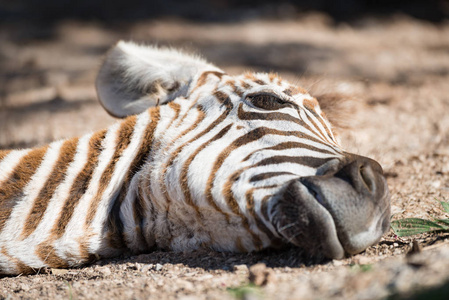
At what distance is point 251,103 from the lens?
2709mm

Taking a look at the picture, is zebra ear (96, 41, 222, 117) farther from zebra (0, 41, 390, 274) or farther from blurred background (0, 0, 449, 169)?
blurred background (0, 0, 449, 169)

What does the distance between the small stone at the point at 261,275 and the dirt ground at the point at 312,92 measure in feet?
0.03

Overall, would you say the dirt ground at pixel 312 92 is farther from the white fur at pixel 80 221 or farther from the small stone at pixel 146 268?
the white fur at pixel 80 221

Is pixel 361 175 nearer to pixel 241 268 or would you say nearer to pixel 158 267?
pixel 241 268

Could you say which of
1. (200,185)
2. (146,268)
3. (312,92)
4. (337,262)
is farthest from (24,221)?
(312,92)

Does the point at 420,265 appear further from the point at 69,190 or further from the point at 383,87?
the point at 383,87

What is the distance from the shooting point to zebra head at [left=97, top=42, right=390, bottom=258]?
2.11 meters

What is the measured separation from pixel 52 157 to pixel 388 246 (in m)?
1.99

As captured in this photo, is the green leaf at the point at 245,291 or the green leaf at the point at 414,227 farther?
the green leaf at the point at 414,227

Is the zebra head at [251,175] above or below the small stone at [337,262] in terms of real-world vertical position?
above

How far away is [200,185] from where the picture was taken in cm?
240

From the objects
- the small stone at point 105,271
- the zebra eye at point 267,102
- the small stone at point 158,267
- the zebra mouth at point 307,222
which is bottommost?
the small stone at point 105,271

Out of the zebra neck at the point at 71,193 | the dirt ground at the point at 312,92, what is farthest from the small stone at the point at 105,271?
the zebra neck at the point at 71,193

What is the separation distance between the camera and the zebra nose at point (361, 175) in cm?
214
